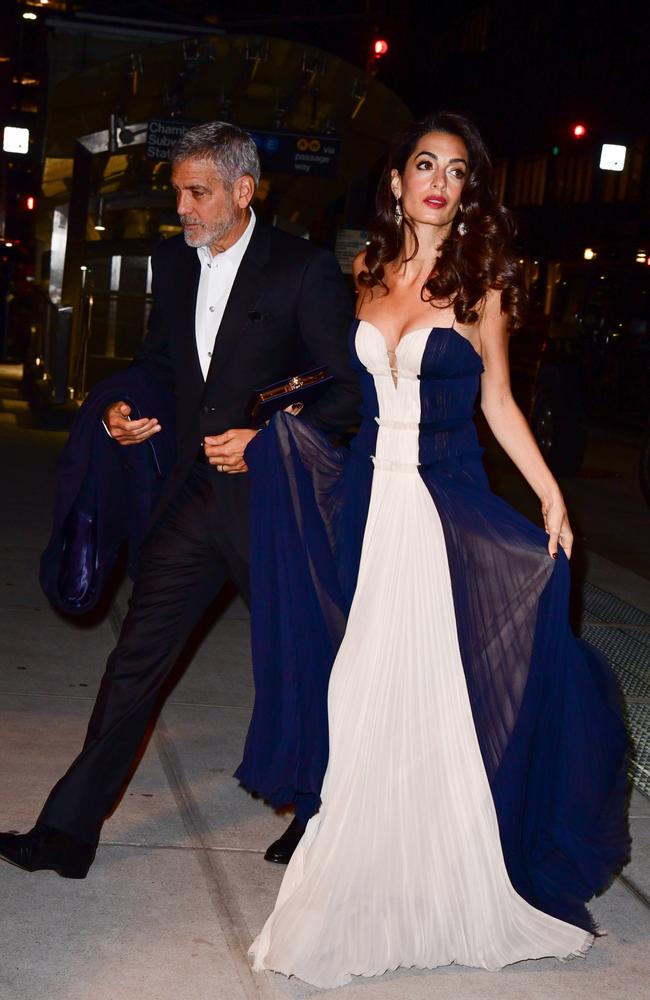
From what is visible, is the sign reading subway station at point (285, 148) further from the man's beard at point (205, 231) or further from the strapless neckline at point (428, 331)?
the strapless neckline at point (428, 331)

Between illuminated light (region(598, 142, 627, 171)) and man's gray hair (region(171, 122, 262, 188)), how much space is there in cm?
2372

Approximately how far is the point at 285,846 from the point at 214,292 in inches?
62.6

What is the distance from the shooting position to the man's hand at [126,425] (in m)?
4.09

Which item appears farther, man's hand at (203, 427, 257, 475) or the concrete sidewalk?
man's hand at (203, 427, 257, 475)

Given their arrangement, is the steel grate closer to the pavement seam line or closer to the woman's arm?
the pavement seam line

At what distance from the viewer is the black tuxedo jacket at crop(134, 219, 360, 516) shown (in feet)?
Answer: 13.2

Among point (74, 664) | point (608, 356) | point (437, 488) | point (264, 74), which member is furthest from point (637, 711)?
point (608, 356)

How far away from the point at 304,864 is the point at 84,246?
48.2 ft

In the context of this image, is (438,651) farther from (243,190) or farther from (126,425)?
(243,190)

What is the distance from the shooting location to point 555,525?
3.75 meters

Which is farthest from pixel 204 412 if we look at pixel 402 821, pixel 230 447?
pixel 402 821

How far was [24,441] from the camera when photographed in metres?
14.4

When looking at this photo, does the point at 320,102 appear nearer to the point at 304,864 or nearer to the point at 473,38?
the point at 304,864

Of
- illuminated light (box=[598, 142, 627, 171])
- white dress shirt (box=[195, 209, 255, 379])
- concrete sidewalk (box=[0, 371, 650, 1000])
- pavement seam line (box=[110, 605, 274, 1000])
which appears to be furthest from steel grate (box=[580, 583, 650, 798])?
illuminated light (box=[598, 142, 627, 171])
